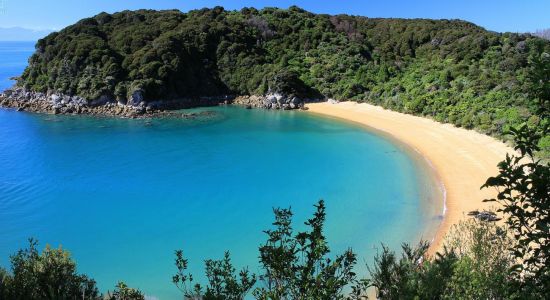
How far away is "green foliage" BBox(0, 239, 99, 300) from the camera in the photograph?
10367mm

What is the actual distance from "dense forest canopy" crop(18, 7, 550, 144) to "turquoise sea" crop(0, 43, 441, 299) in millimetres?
12561

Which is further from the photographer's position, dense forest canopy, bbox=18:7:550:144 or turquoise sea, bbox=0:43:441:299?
dense forest canopy, bbox=18:7:550:144

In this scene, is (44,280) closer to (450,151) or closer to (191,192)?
(191,192)

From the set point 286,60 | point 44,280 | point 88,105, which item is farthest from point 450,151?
point 88,105

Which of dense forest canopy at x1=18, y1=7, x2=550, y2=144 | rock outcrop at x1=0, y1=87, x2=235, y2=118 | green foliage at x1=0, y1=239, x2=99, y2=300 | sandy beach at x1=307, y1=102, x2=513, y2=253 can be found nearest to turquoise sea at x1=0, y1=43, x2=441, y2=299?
sandy beach at x1=307, y1=102, x2=513, y2=253

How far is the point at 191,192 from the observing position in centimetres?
2800

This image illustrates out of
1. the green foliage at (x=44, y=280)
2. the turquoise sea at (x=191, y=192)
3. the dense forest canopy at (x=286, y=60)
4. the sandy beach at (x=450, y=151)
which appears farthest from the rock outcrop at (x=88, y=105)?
the green foliage at (x=44, y=280)

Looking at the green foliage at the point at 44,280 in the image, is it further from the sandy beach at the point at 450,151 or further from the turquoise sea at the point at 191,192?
the sandy beach at the point at 450,151

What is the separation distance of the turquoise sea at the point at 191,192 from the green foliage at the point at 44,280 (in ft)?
17.1

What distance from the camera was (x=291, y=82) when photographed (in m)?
61.9

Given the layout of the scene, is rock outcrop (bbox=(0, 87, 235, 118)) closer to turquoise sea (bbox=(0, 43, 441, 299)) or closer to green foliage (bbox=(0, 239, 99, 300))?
turquoise sea (bbox=(0, 43, 441, 299))

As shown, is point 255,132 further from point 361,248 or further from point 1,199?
point 361,248

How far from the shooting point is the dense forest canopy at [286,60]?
162ft

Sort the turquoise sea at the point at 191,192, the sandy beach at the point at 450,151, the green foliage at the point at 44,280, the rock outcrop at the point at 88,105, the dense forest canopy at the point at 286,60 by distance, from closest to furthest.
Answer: the green foliage at the point at 44,280
the turquoise sea at the point at 191,192
the sandy beach at the point at 450,151
the dense forest canopy at the point at 286,60
the rock outcrop at the point at 88,105
